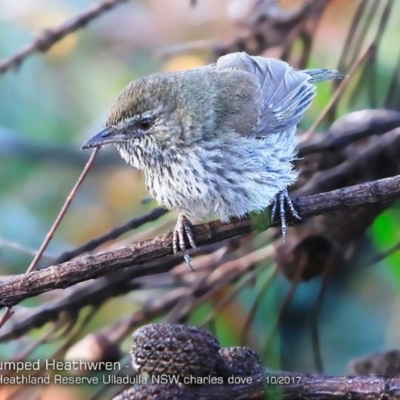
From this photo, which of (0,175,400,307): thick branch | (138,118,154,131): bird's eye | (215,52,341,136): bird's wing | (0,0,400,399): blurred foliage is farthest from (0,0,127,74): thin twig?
(0,175,400,307): thick branch

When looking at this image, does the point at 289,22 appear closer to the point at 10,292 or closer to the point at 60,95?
the point at 60,95

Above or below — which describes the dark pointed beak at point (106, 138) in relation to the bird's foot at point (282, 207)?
above

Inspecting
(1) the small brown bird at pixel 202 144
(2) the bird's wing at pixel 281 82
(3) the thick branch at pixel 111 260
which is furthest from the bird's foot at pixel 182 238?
(2) the bird's wing at pixel 281 82

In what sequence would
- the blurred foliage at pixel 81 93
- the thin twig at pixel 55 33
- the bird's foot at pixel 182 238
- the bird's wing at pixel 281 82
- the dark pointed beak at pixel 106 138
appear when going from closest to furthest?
the bird's foot at pixel 182 238, the dark pointed beak at pixel 106 138, the bird's wing at pixel 281 82, the thin twig at pixel 55 33, the blurred foliage at pixel 81 93

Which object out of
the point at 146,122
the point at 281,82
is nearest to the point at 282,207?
the point at 146,122

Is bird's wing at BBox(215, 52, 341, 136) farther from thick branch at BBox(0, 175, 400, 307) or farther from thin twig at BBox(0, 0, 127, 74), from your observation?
thick branch at BBox(0, 175, 400, 307)

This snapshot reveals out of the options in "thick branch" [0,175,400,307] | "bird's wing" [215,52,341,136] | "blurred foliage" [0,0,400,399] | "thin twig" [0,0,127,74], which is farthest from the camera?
"blurred foliage" [0,0,400,399]

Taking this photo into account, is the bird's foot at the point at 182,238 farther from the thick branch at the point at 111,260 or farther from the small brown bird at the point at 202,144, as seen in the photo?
the thick branch at the point at 111,260

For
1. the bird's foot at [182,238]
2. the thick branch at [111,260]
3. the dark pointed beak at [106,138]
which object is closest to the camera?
the thick branch at [111,260]
